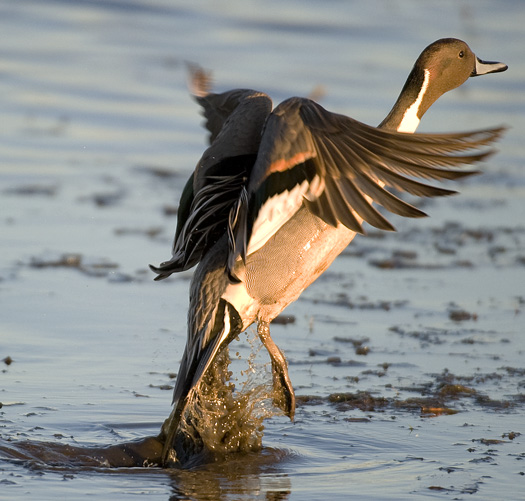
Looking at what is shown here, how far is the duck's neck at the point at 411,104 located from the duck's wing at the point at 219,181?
575 mm

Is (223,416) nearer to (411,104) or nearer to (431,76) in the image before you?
(411,104)

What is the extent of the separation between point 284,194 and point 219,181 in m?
0.67

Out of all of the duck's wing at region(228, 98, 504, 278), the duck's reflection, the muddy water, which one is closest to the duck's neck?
the muddy water

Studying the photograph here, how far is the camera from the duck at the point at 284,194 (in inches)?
165

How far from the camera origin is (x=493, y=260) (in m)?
7.52

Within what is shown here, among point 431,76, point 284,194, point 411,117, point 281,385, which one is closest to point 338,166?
point 284,194

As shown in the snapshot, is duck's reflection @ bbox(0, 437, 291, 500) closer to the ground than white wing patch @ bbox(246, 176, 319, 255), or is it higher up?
closer to the ground

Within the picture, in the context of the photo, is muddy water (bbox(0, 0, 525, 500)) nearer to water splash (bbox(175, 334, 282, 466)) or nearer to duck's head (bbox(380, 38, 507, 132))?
water splash (bbox(175, 334, 282, 466))

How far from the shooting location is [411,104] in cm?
513

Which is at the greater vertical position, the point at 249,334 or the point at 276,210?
the point at 276,210

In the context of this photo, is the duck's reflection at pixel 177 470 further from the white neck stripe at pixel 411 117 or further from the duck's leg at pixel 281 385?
the white neck stripe at pixel 411 117

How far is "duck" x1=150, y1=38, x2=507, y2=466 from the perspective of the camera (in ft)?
13.8

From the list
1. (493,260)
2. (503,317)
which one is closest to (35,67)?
(493,260)

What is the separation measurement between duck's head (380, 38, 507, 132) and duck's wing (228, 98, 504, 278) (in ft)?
2.67
